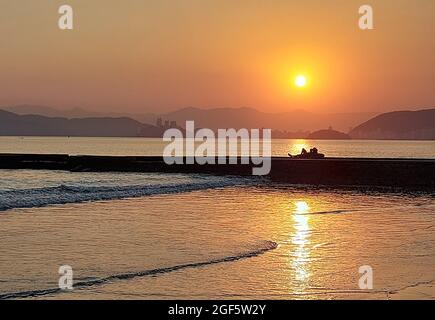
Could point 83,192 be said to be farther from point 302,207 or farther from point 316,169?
point 316,169

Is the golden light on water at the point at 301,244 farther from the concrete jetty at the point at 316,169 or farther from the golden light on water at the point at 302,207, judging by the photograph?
the concrete jetty at the point at 316,169

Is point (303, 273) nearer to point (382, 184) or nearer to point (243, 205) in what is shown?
point (243, 205)

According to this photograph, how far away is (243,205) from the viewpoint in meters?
25.8

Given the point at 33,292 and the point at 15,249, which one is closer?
the point at 33,292

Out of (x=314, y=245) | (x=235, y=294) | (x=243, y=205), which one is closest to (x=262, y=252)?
(x=314, y=245)

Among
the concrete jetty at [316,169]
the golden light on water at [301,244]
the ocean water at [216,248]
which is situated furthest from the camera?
the concrete jetty at [316,169]

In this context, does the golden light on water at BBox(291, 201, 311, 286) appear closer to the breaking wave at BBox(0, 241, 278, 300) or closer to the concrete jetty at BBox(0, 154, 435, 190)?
the breaking wave at BBox(0, 241, 278, 300)

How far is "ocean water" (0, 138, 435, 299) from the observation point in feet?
35.8

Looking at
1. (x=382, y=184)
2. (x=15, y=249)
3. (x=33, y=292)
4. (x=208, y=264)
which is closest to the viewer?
(x=33, y=292)

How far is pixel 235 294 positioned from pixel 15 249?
19.4 ft

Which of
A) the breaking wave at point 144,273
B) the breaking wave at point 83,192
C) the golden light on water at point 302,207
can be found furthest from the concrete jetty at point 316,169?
the breaking wave at point 144,273

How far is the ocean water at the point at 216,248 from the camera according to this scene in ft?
35.8

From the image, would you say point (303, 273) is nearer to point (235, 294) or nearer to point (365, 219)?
point (235, 294)
